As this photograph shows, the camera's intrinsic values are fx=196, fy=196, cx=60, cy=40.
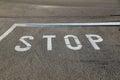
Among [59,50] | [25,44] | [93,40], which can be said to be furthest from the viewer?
[93,40]

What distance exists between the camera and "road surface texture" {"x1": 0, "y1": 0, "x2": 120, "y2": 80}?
389cm

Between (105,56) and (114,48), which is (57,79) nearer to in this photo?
(105,56)

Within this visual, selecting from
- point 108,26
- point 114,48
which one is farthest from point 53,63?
point 108,26

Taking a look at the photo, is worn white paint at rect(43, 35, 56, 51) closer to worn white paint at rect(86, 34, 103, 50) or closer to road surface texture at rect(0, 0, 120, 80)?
road surface texture at rect(0, 0, 120, 80)

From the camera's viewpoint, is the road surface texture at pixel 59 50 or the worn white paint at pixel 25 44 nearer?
the road surface texture at pixel 59 50

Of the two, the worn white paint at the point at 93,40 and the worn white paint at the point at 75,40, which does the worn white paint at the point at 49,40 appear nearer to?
the worn white paint at the point at 75,40

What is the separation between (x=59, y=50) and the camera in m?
4.86

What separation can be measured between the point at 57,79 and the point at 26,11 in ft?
18.0

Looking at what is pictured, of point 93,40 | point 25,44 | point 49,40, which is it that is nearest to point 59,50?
point 49,40

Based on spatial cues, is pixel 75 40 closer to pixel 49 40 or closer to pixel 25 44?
pixel 49 40

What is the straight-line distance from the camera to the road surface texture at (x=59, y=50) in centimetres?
389

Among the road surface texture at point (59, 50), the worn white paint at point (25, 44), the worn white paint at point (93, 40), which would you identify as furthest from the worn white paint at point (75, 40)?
the worn white paint at point (25, 44)

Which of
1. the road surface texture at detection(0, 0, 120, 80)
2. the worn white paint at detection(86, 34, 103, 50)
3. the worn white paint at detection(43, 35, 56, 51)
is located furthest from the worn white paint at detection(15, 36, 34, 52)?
the worn white paint at detection(86, 34, 103, 50)

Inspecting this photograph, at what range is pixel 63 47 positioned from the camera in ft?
16.5
